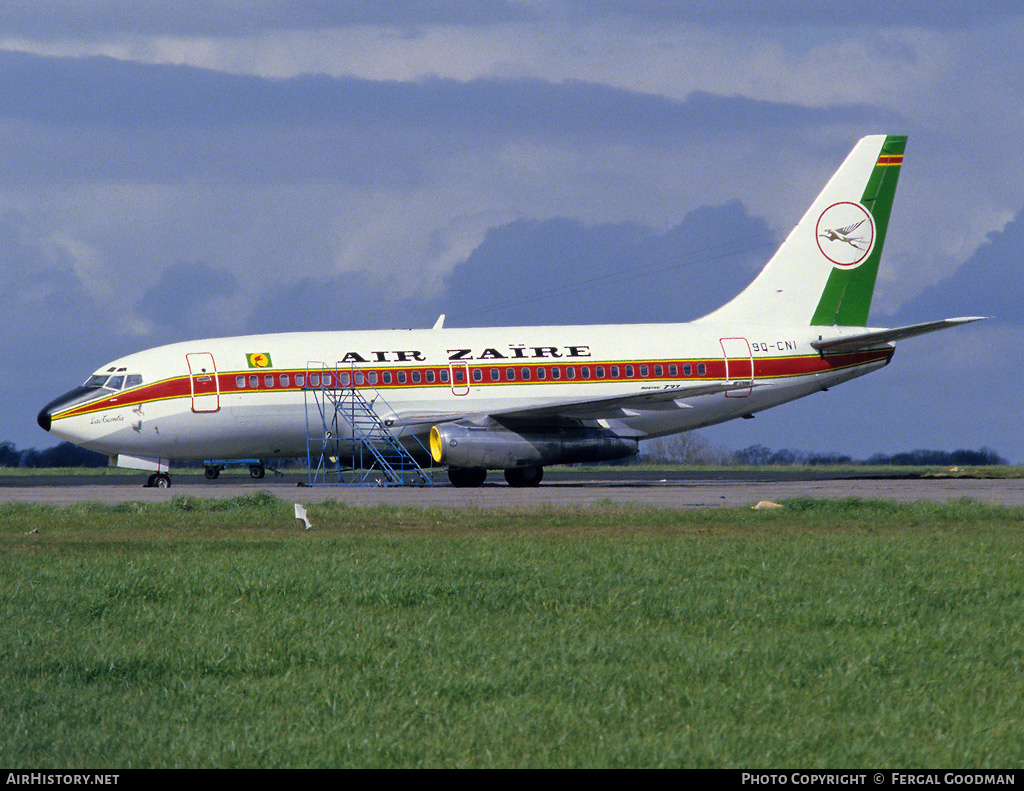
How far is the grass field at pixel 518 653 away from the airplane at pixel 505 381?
1517cm

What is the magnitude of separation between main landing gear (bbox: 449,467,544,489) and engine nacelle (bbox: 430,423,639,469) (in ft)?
4.20

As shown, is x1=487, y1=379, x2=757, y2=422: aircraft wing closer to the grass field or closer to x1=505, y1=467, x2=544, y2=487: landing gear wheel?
x1=505, y1=467, x2=544, y2=487: landing gear wheel

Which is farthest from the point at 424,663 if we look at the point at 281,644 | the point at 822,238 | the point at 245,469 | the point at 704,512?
the point at 245,469

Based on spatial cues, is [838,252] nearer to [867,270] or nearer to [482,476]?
[867,270]

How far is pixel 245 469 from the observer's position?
56.3 m

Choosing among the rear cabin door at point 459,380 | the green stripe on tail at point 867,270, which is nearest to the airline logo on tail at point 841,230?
the green stripe on tail at point 867,270

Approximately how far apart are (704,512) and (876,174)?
61.5 ft

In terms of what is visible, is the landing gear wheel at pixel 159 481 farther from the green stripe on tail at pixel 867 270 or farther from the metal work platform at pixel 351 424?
the green stripe on tail at pixel 867 270

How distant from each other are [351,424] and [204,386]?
12.9 ft

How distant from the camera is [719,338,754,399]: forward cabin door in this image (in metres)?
33.8

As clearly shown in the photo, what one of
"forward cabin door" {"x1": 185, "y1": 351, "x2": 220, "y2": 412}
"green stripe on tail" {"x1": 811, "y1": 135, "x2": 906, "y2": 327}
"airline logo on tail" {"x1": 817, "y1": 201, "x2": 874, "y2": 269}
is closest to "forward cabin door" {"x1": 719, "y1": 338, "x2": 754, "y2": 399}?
"green stripe on tail" {"x1": 811, "y1": 135, "x2": 906, "y2": 327}

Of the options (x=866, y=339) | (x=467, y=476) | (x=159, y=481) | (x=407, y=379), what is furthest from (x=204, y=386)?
(x=866, y=339)
